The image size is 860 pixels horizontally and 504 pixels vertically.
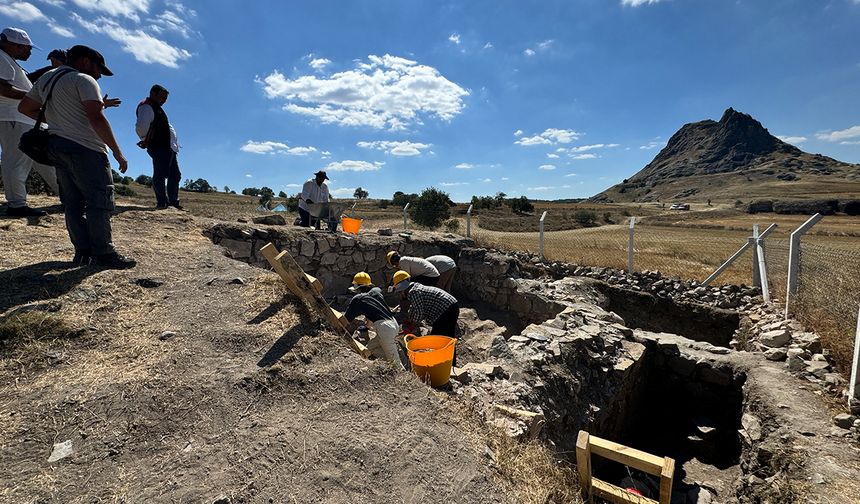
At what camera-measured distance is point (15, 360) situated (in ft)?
8.50

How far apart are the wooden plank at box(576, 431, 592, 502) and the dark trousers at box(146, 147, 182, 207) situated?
748 cm

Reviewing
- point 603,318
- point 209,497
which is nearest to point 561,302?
point 603,318

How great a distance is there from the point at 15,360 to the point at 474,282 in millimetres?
8625

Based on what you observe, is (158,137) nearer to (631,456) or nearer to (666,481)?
(631,456)

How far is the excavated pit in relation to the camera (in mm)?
7539

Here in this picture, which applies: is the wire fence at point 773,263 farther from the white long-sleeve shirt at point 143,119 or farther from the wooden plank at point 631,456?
the white long-sleeve shirt at point 143,119

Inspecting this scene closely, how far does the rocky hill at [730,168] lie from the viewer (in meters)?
81.4

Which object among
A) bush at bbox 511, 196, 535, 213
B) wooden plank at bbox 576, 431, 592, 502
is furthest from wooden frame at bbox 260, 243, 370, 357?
bush at bbox 511, 196, 535, 213

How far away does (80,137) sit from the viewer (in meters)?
3.62

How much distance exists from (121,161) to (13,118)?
2261 mm

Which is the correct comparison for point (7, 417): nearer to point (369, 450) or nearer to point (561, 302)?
point (369, 450)

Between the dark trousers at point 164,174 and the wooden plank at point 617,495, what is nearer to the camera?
the wooden plank at point 617,495

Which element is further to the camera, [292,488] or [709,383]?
[709,383]

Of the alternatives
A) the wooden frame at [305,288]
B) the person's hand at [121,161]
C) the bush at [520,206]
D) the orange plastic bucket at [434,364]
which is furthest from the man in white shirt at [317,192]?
the bush at [520,206]
